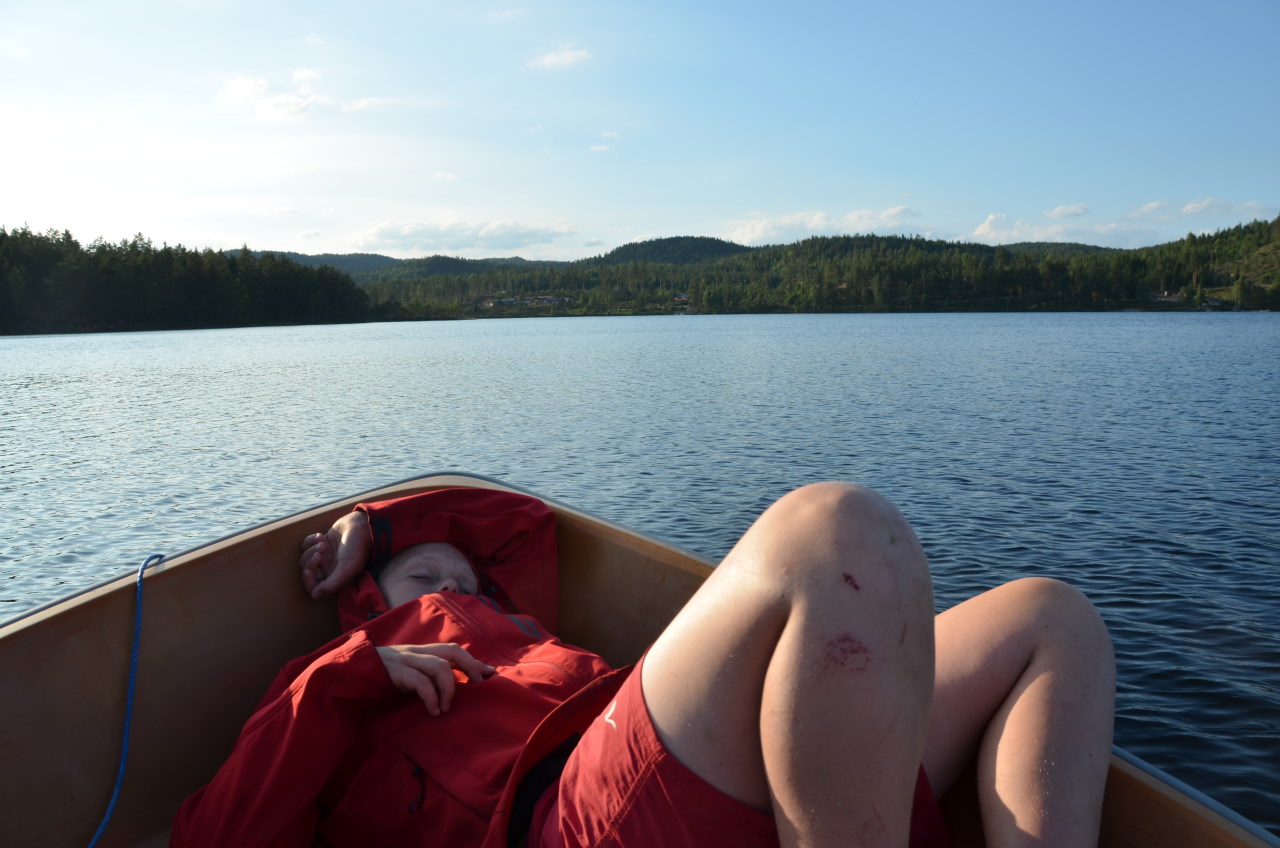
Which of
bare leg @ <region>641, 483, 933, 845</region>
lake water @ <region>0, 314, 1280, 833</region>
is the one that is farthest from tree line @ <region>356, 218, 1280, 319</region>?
bare leg @ <region>641, 483, 933, 845</region>

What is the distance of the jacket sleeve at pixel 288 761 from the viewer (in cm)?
180

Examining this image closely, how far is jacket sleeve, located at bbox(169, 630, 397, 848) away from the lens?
1801 millimetres

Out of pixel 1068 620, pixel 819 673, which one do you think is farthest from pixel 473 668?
pixel 1068 620

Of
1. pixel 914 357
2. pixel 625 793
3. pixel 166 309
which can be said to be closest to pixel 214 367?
pixel 914 357

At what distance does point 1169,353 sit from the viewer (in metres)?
33.3

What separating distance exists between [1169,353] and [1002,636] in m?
37.6

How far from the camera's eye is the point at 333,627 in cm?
304

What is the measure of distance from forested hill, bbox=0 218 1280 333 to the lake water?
2196 inches

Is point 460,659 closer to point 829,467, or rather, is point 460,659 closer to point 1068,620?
point 1068,620

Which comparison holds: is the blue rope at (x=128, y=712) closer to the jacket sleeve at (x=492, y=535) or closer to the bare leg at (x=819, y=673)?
the jacket sleeve at (x=492, y=535)

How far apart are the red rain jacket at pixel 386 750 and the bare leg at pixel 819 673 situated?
2.11 ft

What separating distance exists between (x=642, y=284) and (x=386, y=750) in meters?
152

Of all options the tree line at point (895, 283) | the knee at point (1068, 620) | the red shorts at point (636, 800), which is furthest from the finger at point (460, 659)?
the tree line at point (895, 283)

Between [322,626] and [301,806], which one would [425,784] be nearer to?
[301,806]
